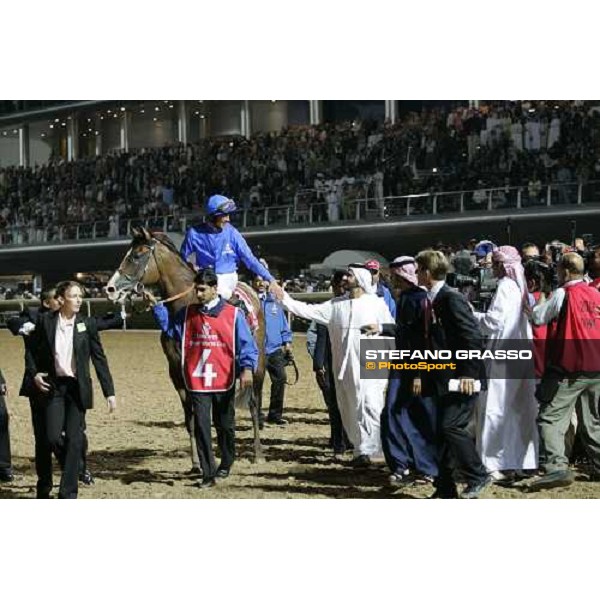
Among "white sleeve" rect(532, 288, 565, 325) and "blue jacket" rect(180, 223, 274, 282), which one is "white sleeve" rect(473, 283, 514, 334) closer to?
"white sleeve" rect(532, 288, 565, 325)

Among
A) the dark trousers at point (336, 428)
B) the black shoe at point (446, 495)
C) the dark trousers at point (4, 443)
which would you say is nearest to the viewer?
the black shoe at point (446, 495)

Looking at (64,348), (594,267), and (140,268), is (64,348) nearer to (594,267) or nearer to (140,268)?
(140,268)

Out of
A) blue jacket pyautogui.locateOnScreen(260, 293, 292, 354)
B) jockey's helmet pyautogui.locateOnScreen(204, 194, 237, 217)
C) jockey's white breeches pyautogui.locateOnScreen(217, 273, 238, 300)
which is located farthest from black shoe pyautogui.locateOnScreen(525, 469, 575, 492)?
blue jacket pyautogui.locateOnScreen(260, 293, 292, 354)

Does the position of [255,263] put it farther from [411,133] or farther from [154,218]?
[411,133]

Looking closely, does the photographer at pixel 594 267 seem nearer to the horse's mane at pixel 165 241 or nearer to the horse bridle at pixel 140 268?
the horse's mane at pixel 165 241

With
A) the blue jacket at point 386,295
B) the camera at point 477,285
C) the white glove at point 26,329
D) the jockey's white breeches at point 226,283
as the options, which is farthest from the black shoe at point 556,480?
the white glove at point 26,329

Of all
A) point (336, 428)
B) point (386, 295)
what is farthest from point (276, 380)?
point (386, 295)

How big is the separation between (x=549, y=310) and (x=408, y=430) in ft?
3.92

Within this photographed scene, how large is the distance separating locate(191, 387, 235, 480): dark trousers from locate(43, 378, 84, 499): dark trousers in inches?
33.4

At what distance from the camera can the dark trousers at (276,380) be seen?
10312 mm

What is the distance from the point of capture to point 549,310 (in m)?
6.72

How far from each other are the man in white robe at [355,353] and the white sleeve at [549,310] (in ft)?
3.52

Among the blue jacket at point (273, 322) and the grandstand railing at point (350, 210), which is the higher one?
the grandstand railing at point (350, 210)
